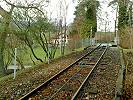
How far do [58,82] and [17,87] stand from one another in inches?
70.1

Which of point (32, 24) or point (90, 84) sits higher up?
point (32, 24)

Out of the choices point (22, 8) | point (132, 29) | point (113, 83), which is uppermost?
point (22, 8)

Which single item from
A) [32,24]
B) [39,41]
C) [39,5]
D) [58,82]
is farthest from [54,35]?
[58,82]

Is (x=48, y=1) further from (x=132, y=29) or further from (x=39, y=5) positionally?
(x=132, y=29)

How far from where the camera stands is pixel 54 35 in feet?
123

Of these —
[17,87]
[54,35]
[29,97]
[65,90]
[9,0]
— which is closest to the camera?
[29,97]

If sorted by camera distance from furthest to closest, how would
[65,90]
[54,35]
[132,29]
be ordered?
[54,35]
[132,29]
[65,90]

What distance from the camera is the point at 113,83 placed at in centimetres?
1167

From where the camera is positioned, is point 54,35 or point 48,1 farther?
point 54,35

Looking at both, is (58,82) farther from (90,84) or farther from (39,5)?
(39,5)

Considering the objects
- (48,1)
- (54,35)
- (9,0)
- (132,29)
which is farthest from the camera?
(54,35)

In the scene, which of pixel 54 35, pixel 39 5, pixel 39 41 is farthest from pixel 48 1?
pixel 54 35

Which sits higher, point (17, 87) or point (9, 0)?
→ point (9, 0)

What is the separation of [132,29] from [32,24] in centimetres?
1124
